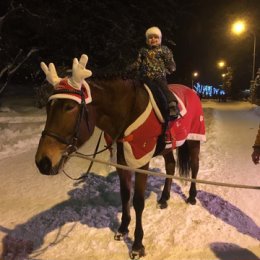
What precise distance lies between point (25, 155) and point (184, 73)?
3141 cm

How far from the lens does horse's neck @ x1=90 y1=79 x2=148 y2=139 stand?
3719 millimetres

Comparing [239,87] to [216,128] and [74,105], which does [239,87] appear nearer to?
[216,128]

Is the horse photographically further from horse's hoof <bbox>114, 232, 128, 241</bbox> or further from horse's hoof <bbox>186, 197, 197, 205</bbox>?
horse's hoof <bbox>186, 197, 197, 205</bbox>

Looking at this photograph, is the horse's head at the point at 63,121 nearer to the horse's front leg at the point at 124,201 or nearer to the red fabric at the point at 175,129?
the red fabric at the point at 175,129

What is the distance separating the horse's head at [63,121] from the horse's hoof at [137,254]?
4.39ft

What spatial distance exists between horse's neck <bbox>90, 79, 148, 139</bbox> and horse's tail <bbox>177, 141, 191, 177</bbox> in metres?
1.96

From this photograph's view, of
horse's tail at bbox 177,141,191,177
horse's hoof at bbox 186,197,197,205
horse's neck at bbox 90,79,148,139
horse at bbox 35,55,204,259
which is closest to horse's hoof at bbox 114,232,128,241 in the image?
horse at bbox 35,55,204,259

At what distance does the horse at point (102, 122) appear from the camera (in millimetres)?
3264

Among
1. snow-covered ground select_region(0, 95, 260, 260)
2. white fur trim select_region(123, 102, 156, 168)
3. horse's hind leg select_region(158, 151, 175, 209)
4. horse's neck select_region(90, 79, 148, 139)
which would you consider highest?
horse's neck select_region(90, 79, 148, 139)

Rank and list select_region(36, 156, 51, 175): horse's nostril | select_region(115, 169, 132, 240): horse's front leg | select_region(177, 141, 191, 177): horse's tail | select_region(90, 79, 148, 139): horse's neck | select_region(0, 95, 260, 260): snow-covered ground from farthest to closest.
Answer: select_region(177, 141, 191, 177): horse's tail, select_region(115, 169, 132, 240): horse's front leg, select_region(0, 95, 260, 260): snow-covered ground, select_region(90, 79, 148, 139): horse's neck, select_region(36, 156, 51, 175): horse's nostril

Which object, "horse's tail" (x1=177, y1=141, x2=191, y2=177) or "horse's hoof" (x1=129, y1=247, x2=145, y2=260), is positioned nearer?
"horse's hoof" (x1=129, y1=247, x2=145, y2=260)

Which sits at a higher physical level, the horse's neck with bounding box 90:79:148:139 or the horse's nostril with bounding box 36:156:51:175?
the horse's neck with bounding box 90:79:148:139

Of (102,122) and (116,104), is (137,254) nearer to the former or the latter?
(102,122)

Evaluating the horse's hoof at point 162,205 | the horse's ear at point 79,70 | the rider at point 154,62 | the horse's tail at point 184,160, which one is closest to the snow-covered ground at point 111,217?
the horse's hoof at point 162,205
